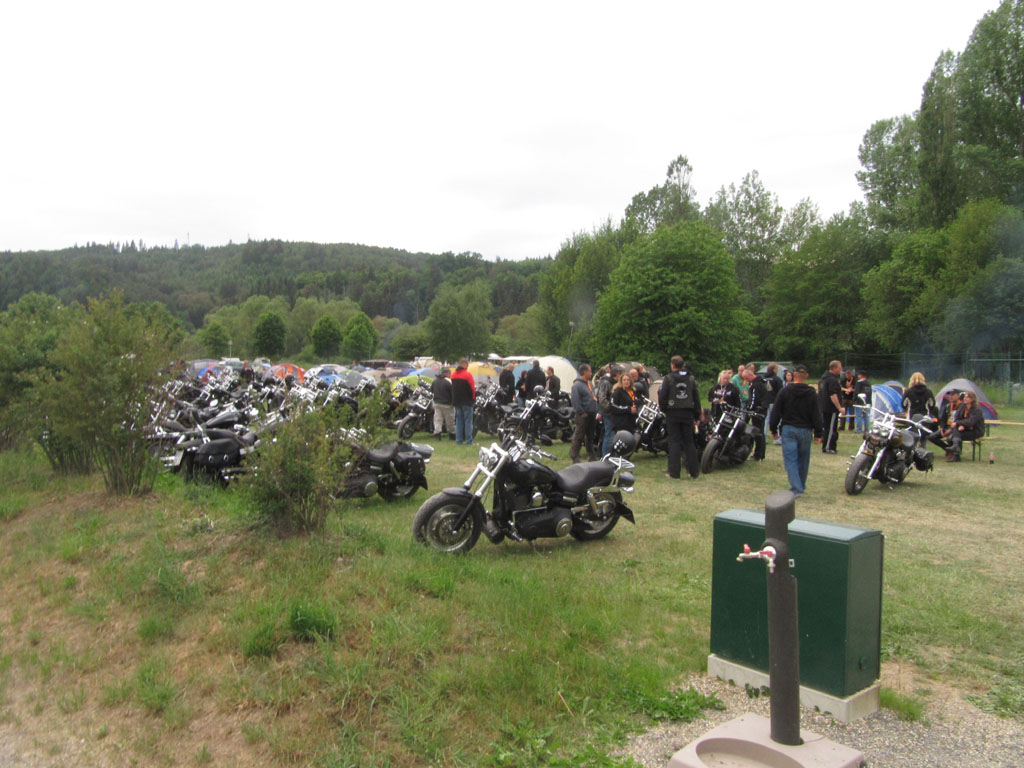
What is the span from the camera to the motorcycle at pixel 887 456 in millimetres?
9617

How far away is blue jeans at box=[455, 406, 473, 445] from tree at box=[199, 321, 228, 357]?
200ft

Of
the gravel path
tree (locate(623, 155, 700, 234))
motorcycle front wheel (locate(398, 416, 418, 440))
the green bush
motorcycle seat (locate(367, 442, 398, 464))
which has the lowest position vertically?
the gravel path

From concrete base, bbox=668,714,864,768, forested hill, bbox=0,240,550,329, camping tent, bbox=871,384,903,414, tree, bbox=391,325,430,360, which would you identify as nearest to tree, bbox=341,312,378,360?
tree, bbox=391,325,430,360

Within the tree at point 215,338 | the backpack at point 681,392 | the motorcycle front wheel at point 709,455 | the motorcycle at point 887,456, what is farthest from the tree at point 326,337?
the motorcycle at point 887,456

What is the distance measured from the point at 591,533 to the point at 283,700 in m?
3.74

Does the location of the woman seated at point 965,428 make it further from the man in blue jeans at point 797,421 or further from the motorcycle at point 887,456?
the man in blue jeans at point 797,421

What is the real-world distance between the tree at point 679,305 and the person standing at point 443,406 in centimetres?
2246

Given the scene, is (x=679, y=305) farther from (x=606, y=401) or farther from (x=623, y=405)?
(x=623, y=405)

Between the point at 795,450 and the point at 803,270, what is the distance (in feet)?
143

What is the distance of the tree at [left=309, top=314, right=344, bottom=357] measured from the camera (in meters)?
78.9

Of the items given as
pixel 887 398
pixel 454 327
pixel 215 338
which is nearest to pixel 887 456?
pixel 887 398

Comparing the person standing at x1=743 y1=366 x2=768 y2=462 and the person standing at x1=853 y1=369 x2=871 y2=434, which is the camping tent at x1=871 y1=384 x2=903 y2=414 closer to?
the person standing at x1=853 y1=369 x2=871 y2=434

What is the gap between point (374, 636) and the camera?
13.9 ft

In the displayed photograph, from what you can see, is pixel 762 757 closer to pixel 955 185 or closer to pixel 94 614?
pixel 94 614
